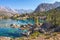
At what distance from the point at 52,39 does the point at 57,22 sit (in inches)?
1508

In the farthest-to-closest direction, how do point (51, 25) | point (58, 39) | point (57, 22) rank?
point (51, 25)
point (57, 22)
point (58, 39)

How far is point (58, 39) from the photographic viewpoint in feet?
123

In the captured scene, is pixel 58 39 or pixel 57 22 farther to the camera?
pixel 57 22

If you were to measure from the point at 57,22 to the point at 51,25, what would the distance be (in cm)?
552

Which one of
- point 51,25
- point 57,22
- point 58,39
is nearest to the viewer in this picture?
point 58,39

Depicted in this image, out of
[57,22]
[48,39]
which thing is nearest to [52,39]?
[48,39]

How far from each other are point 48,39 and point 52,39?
0.90 meters

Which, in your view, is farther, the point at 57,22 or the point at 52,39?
the point at 57,22

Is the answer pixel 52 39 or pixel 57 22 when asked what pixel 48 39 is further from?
pixel 57 22

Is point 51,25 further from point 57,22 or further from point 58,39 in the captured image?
point 58,39

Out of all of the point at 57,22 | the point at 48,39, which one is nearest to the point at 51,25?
the point at 57,22

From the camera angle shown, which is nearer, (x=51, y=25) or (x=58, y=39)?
(x=58, y=39)

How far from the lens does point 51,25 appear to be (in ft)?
266

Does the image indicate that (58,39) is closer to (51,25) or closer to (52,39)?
(52,39)
